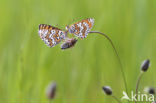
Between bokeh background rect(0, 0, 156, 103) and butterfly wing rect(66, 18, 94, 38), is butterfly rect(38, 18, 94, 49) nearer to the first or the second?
butterfly wing rect(66, 18, 94, 38)

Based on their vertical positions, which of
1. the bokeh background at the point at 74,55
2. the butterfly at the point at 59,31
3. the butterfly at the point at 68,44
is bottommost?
the bokeh background at the point at 74,55

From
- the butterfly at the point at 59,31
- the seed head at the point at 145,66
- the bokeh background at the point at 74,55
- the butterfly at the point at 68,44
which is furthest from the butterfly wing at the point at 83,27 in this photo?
the bokeh background at the point at 74,55

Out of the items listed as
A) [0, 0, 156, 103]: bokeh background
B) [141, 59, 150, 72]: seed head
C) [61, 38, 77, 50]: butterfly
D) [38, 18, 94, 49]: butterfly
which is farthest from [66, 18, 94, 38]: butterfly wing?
[0, 0, 156, 103]: bokeh background

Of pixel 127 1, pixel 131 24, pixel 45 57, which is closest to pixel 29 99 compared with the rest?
pixel 45 57

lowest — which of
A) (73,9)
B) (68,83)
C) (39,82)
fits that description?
(68,83)

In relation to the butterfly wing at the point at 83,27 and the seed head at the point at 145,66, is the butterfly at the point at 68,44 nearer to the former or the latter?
the butterfly wing at the point at 83,27

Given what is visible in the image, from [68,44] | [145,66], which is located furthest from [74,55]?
[68,44]

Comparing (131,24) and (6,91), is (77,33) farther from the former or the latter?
(131,24)

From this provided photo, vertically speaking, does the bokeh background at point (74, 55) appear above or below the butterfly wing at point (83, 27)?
below
